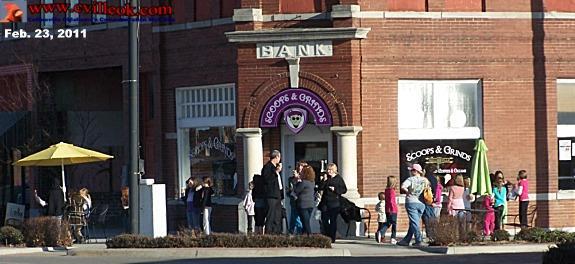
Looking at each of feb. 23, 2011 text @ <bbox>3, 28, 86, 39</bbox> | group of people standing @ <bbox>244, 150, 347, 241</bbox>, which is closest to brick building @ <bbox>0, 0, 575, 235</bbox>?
group of people standing @ <bbox>244, 150, 347, 241</bbox>

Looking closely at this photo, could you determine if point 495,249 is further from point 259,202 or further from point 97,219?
point 97,219

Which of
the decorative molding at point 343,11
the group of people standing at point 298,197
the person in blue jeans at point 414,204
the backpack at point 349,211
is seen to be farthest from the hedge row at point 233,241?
the decorative molding at point 343,11

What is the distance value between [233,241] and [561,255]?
29.3 ft

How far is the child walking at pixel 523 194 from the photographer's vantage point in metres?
28.3

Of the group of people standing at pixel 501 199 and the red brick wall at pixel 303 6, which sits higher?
the red brick wall at pixel 303 6

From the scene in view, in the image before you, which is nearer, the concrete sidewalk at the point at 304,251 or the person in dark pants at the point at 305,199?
the concrete sidewalk at the point at 304,251

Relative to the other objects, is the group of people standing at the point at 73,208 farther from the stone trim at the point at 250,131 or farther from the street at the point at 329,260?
the street at the point at 329,260

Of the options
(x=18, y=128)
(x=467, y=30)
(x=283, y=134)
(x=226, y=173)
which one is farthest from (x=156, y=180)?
(x=467, y=30)

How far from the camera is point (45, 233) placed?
26328mm

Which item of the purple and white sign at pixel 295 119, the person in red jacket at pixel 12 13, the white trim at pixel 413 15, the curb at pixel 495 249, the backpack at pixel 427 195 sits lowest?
the curb at pixel 495 249

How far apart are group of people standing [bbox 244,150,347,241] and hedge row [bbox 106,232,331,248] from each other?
6.93 feet

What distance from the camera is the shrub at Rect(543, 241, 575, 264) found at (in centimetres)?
1579

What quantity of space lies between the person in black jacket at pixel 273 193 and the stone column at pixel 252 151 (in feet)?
7.05

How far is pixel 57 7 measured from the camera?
106 feet
